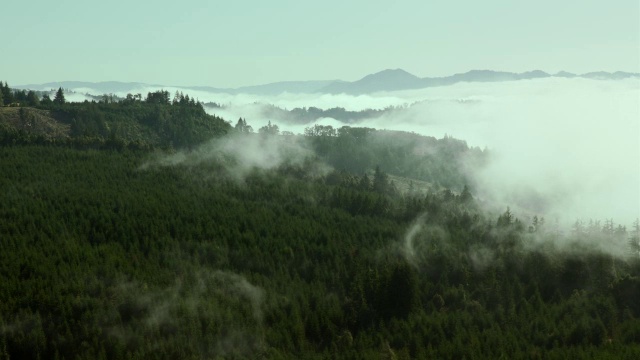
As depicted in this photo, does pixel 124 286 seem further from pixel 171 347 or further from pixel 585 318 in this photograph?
pixel 585 318

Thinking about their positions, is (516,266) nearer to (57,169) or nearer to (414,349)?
(414,349)

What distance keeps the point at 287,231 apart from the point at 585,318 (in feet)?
257

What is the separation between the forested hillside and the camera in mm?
92250

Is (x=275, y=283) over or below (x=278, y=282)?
over

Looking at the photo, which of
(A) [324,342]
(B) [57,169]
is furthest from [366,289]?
(B) [57,169]

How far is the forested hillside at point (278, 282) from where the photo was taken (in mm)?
92250

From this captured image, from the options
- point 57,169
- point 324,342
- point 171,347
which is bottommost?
point 324,342

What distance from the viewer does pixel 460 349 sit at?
9112cm

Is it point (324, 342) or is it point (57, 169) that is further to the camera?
point (57, 169)

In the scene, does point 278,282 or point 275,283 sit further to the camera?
point 278,282

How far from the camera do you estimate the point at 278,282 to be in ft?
413

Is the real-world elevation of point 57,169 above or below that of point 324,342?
above

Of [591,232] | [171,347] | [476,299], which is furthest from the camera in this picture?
[591,232]

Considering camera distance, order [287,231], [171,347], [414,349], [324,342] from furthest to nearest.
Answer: [287,231] < [324,342] < [414,349] < [171,347]
